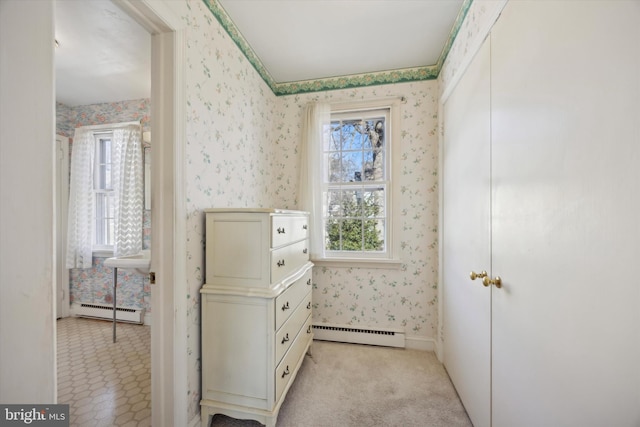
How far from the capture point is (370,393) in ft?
5.62

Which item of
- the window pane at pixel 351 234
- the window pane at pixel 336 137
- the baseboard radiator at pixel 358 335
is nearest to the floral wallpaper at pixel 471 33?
the window pane at pixel 336 137

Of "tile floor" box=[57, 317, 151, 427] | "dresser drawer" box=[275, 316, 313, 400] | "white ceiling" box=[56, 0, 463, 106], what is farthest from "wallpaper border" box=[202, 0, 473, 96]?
"tile floor" box=[57, 317, 151, 427]

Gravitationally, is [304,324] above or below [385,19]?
below

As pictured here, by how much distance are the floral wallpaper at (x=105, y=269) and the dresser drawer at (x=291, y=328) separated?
211 cm

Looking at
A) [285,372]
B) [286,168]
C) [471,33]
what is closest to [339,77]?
[286,168]

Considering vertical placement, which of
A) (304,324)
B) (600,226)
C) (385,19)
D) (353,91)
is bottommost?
(304,324)

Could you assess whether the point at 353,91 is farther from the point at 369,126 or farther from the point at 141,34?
the point at 141,34

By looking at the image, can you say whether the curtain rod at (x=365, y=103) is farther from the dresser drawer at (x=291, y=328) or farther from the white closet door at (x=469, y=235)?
the dresser drawer at (x=291, y=328)

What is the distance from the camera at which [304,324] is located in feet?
6.28

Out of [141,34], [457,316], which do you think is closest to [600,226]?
[457,316]

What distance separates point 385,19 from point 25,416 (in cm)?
249

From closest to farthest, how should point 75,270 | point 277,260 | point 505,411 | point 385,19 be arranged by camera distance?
point 505,411 → point 277,260 → point 385,19 → point 75,270

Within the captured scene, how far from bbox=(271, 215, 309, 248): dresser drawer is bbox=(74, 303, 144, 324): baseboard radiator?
2373mm

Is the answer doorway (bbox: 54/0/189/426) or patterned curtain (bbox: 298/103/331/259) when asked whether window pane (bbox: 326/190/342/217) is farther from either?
doorway (bbox: 54/0/189/426)
